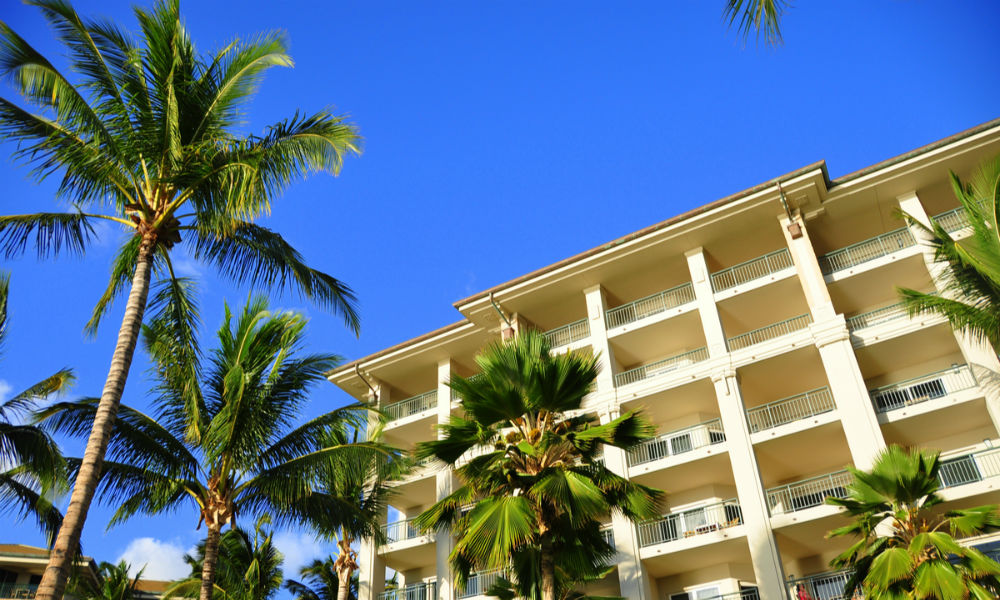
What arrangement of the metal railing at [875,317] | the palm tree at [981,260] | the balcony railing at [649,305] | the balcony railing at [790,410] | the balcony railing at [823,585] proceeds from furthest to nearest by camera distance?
the balcony railing at [649,305], the balcony railing at [790,410], the metal railing at [875,317], the balcony railing at [823,585], the palm tree at [981,260]

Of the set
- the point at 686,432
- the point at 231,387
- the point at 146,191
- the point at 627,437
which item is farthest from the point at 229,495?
the point at 686,432

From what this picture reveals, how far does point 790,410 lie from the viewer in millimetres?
26375

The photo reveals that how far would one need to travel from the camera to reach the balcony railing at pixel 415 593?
2805cm

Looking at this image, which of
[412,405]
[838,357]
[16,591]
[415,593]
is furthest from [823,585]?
[16,591]

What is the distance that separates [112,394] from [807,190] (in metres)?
22.6

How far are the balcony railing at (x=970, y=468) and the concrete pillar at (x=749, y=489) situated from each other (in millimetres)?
4974

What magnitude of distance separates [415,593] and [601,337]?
1198 centimetres

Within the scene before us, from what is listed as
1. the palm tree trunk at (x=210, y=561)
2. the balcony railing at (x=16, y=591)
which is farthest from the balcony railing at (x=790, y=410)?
→ the balcony railing at (x=16, y=591)

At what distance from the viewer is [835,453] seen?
24594 mm

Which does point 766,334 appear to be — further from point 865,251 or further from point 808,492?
point 808,492

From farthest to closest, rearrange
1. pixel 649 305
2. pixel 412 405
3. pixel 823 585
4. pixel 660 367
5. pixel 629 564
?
pixel 412 405
pixel 649 305
pixel 660 367
pixel 629 564
pixel 823 585

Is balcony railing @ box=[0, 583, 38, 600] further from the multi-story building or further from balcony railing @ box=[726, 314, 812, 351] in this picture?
balcony railing @ box=[726, 314, 812, 351]

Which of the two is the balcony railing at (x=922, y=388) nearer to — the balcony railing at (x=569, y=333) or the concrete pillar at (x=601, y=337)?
the concrete pillar at (x=601, y=337)

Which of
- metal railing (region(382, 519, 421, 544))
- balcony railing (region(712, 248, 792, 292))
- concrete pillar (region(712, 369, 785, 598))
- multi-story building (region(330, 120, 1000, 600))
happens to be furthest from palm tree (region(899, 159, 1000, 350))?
metal railing (region(382, 519, 421, 544))
